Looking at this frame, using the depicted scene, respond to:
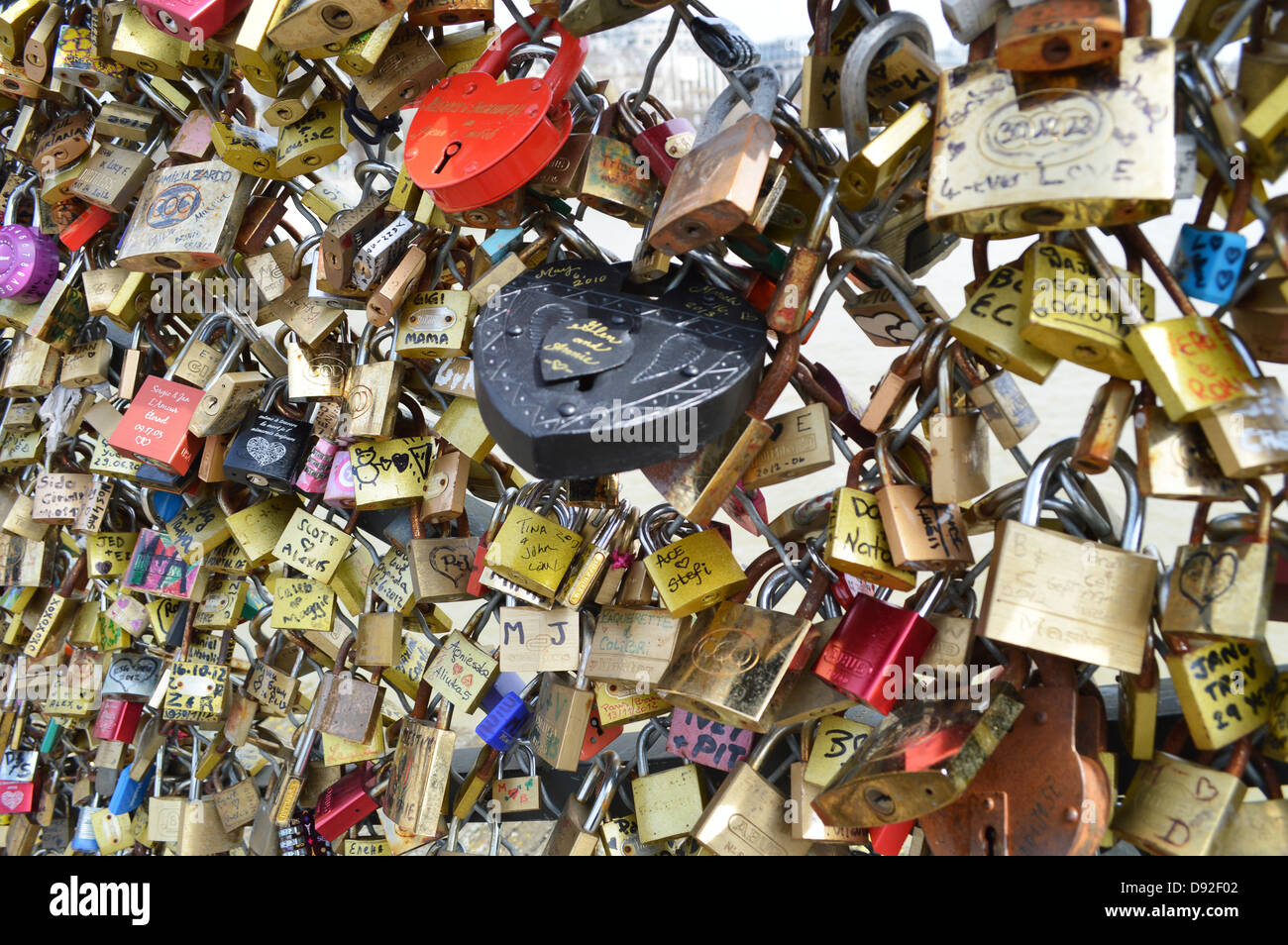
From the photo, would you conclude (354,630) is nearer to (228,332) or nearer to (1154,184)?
(228,332)

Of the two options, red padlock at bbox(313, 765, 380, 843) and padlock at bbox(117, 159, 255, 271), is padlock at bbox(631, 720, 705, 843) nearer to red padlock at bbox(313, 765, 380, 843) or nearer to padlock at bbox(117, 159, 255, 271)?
red padlock at bbox(313, 765, 380, 843)

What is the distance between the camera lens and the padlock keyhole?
89 cm

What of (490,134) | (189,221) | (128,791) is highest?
(490,134)

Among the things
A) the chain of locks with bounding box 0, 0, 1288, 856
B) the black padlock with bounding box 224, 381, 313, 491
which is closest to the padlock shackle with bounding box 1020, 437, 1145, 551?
the chain of locks with bounding box 0, 0, 1288, 856

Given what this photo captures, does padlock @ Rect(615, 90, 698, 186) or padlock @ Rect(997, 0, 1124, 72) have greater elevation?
padlock @ Rect(997, 0, 1124, 72)

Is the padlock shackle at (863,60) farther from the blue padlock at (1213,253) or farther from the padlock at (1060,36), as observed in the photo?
the blue padlock at (1213,253)

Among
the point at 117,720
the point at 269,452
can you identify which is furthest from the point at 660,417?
the point at 117,720

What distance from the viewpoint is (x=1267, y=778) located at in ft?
2.39

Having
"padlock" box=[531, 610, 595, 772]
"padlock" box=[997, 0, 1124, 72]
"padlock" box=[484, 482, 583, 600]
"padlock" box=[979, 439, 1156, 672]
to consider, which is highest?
"padlock" box=[997, 0, 1124, 72]

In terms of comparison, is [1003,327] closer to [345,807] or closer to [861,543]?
[861,543]

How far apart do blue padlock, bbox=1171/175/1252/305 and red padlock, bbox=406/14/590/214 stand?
0.52 meters

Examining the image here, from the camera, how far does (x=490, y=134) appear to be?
89 centimetres

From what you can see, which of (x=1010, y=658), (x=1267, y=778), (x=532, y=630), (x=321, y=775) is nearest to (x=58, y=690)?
(x=321, y=775)

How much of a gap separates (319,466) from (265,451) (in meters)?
0.08
